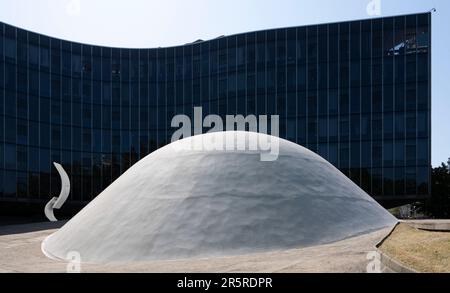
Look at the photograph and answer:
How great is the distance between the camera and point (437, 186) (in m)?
59.2

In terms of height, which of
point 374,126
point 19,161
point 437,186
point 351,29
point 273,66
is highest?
point 351,29

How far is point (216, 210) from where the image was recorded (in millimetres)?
17031

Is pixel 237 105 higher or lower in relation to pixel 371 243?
higher

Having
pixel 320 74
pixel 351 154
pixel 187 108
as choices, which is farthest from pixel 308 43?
pixel 187 108

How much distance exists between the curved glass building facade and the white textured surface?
32618 millimetres

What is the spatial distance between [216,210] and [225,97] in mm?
42748

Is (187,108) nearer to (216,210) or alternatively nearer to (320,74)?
(320,74)

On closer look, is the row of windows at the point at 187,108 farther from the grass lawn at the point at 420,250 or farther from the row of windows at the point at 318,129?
the grass lawn at the point at 420,250

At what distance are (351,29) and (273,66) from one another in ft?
34.9

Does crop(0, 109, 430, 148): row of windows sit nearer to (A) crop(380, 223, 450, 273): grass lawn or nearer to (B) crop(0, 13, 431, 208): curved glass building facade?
(B) crop(0, 13, 431, 208): curved glass building facade

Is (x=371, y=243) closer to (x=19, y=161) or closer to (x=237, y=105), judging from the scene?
(x=237, y=105)
